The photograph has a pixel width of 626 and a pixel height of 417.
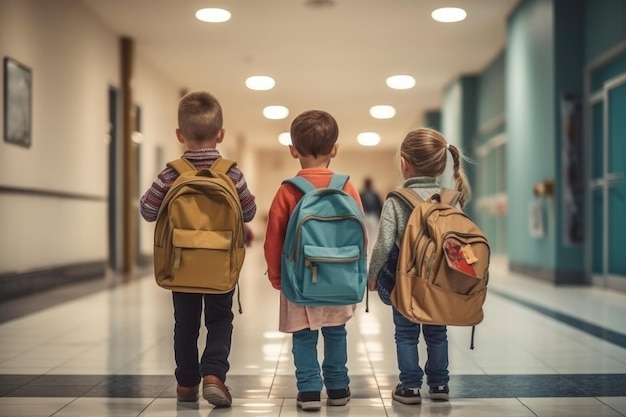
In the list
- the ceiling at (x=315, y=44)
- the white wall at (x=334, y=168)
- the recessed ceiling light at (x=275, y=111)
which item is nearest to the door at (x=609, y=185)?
the ceiling at (x=315, y=44)

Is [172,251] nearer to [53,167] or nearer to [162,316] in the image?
[162,316]

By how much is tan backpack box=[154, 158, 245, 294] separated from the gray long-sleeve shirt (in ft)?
1.50

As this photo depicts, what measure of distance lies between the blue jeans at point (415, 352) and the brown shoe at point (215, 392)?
22.9 inches

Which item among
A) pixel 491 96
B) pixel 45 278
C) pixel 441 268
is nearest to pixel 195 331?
pixel 441 268

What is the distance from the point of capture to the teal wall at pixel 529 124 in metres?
7.85

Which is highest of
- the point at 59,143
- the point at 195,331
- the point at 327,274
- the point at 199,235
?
the point at 59,143

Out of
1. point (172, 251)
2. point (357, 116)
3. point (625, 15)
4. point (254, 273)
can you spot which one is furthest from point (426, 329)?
point (357, 116)

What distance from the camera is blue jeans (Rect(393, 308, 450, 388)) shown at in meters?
2.69

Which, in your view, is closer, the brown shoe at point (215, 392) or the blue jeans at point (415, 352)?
the brown shoe at point (215, 392)

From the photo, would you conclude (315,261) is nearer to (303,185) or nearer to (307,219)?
(307,219)

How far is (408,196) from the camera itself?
2689 millimetres

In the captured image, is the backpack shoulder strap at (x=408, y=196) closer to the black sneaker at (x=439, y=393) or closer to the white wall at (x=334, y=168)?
the black sneaker at (x=439, y=393)

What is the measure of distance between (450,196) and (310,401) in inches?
32.0

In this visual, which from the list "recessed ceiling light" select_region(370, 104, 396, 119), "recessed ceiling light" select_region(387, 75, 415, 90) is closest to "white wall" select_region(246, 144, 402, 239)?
"recessed ceiling light" select_region(370, 104, 396, 119)
